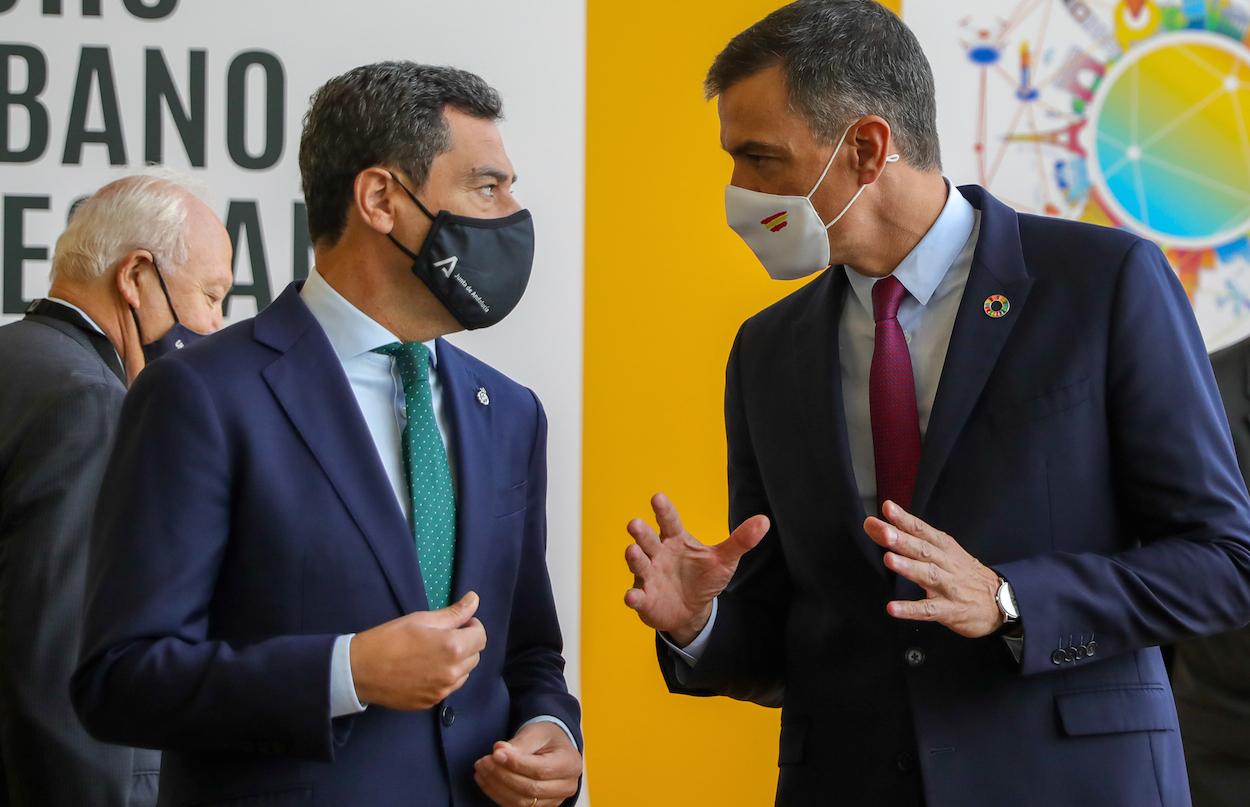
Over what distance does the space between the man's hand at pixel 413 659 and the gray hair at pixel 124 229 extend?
1477 millimetres

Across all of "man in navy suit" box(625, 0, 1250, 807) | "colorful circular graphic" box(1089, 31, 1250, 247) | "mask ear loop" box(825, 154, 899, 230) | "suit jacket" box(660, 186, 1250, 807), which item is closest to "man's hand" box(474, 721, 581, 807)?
"man in navy suit" box(625, 0, 1250, 807)

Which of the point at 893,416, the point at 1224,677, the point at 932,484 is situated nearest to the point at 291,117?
the point at 893,416

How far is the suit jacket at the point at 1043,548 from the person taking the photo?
5.40ft

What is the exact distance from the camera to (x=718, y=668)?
191cm

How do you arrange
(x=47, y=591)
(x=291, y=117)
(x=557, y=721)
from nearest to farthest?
(x=557, y=721)
(x=47, y=591)
(x=291, y=117)

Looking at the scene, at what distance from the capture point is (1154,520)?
5.56ft

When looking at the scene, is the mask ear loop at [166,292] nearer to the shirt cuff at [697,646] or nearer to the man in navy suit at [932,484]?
the man in navy suit at [932,484]

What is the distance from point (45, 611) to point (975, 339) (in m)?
1.59

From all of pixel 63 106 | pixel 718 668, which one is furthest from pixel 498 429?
pixel 63 106

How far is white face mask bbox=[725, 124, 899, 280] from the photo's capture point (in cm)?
194

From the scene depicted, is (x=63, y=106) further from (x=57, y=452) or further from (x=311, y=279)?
(x=311, y=279)

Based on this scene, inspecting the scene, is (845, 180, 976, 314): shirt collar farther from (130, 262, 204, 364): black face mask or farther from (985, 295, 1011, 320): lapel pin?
(130, 262, 204, 364): black face mask

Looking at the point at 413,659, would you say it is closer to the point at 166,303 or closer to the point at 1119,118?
the point at 166,303

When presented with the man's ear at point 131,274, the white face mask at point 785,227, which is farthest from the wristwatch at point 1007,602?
the man's ear at point 131,274
